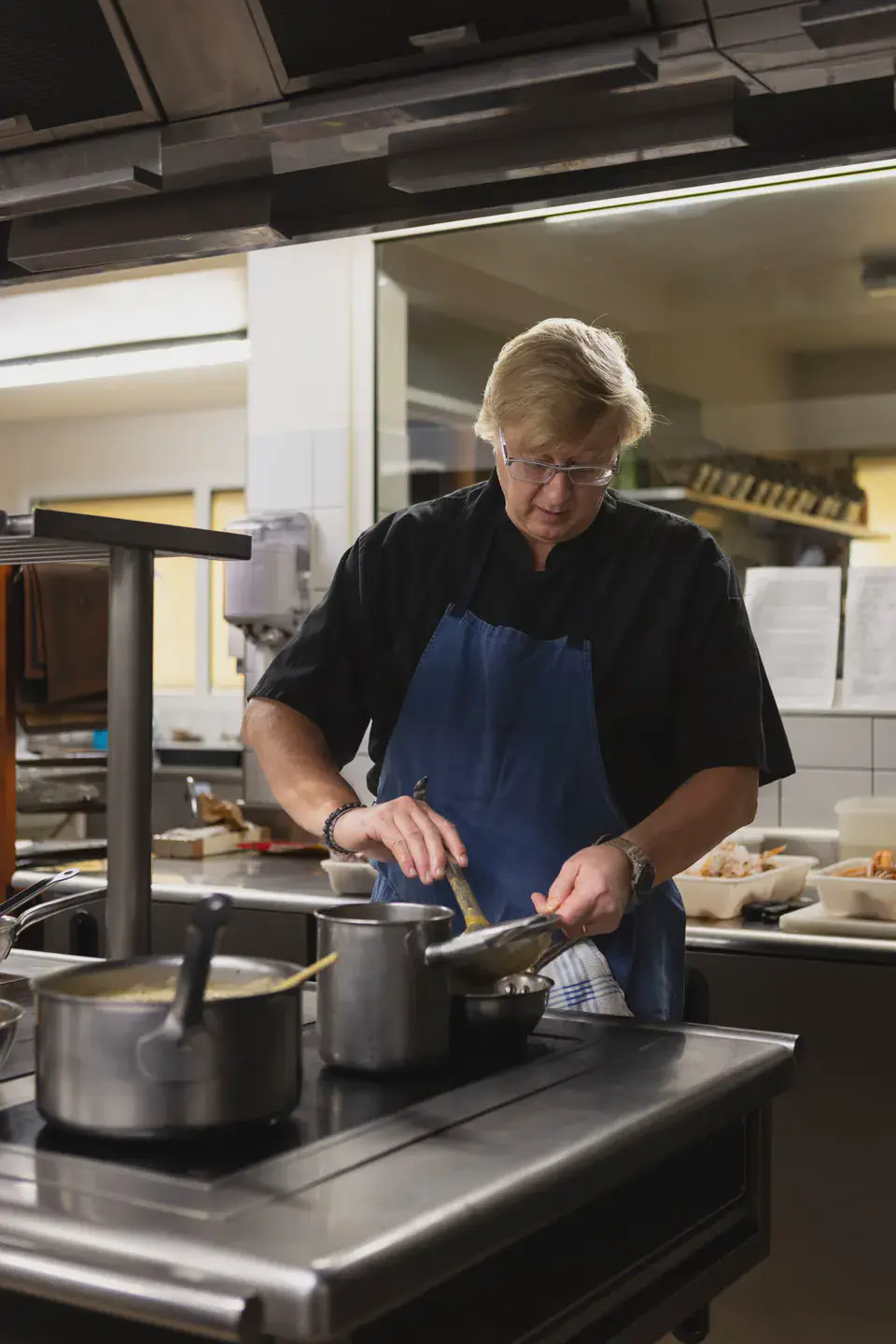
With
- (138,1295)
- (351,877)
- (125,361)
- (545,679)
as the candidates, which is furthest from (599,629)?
(125,361)

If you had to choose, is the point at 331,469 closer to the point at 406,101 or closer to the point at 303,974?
the point at 406,101

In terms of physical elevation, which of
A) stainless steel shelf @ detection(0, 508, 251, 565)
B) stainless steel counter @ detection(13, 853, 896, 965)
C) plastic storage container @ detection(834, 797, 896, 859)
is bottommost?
stainless steel counter @ detection(13, 853, 896, 965)

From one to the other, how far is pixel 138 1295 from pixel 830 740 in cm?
287

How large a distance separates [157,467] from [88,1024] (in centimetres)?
676

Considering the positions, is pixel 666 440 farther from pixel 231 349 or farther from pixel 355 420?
pixel 231 349

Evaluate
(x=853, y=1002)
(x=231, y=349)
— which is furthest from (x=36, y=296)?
(x=853, y=1002)

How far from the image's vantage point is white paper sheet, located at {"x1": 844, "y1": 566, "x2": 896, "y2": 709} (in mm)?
3416

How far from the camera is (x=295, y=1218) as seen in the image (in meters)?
0.89

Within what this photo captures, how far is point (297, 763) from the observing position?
80.0 inches

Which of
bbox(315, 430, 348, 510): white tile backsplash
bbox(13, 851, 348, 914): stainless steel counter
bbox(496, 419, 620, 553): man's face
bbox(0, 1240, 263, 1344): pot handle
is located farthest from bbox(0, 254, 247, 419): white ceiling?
bbox(0, 1240, 263, 1344): pot handle

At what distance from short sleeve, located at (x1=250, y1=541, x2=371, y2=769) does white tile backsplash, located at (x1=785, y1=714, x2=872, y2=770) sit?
1.63m

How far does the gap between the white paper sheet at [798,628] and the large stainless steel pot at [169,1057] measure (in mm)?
2640

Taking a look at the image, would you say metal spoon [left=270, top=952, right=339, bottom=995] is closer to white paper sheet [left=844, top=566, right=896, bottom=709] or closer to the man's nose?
the man's nose

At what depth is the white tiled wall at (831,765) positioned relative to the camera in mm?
3410
